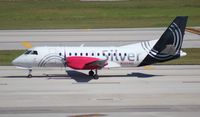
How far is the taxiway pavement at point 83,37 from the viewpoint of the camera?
53281 millimetres

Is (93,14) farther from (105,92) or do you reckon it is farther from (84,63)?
(105,92)

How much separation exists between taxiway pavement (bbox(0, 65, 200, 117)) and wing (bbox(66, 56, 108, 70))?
84 cm

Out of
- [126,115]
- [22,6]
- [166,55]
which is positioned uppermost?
[22,6]

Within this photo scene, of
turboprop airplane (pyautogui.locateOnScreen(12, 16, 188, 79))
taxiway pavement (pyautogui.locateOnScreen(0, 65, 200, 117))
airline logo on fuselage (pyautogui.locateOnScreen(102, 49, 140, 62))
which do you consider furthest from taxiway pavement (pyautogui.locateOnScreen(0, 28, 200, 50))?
airline logo on fuselage (pyautogui.locateOnScreen(102, 49, 140, 62))

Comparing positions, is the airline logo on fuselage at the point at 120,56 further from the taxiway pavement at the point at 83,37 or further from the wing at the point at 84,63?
the taxiway pavement at the point at 83,37

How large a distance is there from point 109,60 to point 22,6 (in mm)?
56991

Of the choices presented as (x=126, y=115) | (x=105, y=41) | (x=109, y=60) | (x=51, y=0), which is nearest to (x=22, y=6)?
(x=51, y=0)

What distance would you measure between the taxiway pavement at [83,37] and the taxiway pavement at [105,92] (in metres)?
13.9

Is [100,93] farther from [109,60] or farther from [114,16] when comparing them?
[114,16]

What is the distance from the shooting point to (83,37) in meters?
57.9

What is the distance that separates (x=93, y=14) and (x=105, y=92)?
51143 millimetres

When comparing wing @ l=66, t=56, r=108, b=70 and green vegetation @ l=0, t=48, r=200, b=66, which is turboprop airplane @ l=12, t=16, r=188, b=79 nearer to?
wing @ l=66, t=56, r=108, b=70

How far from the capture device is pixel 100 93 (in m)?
29.5

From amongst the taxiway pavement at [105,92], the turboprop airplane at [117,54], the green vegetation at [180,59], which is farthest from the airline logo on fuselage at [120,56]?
the green vegetation at [180,59]
